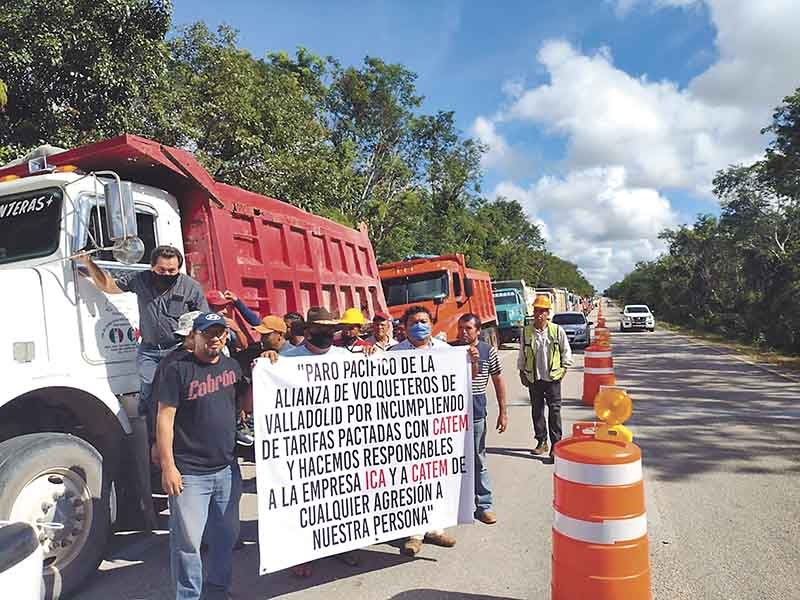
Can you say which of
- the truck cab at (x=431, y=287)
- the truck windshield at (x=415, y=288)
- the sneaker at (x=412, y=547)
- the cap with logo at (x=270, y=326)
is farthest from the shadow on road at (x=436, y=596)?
the truck windshield at (x=415, y=288)

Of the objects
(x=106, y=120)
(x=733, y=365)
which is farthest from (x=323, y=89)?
(x=733, y=365)

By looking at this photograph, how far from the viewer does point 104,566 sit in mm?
4359

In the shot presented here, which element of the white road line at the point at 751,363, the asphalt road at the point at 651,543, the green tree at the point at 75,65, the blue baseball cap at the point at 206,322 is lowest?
the white road line at the point at 751,363

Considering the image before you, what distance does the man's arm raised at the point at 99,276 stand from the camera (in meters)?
4.19

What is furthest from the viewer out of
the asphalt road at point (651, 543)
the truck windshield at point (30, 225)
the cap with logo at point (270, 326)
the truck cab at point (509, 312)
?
the truck cab at point (509, 312)

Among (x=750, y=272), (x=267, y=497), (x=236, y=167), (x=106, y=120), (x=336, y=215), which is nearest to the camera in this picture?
(x=267, y=497)

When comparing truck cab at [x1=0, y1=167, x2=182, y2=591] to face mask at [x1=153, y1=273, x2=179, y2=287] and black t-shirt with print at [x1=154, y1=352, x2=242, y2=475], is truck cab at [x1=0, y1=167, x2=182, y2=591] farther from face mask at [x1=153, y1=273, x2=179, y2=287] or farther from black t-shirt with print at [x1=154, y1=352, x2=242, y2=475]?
black t-shirt with print at [x1=154, y1=352, x2=242, y2=475]

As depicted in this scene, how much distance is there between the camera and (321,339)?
4.16 meters

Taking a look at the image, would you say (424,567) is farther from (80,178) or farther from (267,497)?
(80,178)

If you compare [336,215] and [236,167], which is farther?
[336,215]

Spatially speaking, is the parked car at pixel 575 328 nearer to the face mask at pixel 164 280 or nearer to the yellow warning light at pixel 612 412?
the yellow warning light at pixel 612 412

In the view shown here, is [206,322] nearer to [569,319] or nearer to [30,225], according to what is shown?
[30,225]

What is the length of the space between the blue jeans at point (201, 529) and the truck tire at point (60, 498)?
82 cm

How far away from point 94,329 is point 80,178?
3.50ft
